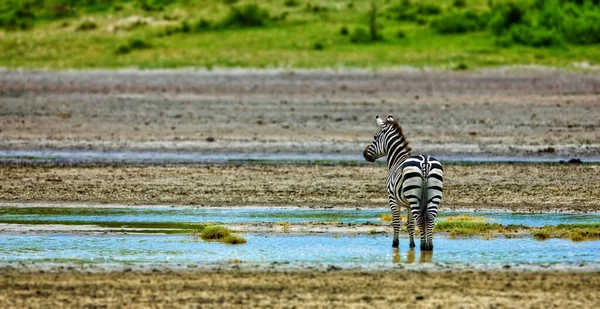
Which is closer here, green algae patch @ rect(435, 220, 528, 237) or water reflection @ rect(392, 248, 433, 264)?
water reflection @ rect(392, 248, 433, 264)

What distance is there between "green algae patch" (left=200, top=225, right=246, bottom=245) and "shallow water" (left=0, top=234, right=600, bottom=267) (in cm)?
14

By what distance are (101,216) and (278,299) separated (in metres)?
6.53

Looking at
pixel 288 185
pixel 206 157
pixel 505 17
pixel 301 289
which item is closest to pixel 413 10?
pixel 505 17

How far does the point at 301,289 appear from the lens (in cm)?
1112

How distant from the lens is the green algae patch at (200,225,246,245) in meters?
14.3

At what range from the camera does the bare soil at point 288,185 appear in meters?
18.0

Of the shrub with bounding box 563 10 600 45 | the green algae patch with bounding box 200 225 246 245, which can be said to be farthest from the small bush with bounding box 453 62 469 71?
the green algae patch with bounding box 200 225 246 245

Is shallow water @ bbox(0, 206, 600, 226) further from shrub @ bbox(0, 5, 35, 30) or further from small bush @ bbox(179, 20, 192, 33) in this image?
shrub @ bbox(0, 5, 35, 30)

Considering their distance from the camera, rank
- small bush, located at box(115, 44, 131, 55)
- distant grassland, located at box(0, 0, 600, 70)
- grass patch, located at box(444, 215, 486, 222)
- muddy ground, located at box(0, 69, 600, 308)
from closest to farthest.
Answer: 1. muddy ground, located at box(0, 69, 600, 308)
2. grass patch, located at box(444, 215, 486, 222)
3. distant grassland, located at box(0, 0, 600, 70)
4. small bush, located at box(115, 44, 131, 55)

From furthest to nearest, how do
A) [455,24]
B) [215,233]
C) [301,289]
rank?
[455,24] → [215,233] → [301,289]

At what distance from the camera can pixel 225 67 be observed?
38.5 m

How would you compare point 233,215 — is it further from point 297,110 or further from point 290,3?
point 290,3

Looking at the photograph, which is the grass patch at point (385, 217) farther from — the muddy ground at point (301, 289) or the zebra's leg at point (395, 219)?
the muddy ground at point (301, 289)

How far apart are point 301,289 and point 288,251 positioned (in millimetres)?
2617
